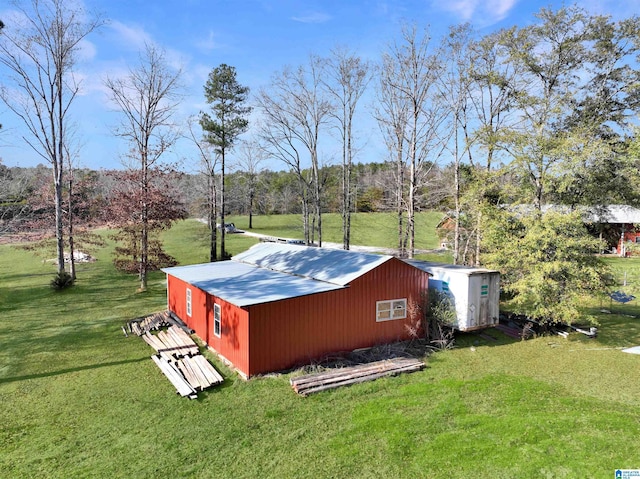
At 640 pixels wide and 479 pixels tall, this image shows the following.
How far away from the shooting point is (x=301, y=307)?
1118 cm

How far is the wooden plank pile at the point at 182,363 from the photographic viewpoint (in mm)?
9875

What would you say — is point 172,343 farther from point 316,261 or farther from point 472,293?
point 472,293

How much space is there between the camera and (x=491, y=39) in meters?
21.4

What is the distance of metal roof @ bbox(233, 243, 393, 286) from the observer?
12.8 meters

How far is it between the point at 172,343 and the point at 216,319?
205 centimetres

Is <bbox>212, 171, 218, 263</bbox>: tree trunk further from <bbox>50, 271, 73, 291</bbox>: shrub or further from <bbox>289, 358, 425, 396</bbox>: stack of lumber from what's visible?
<bbox>289, 358, 425, 396</bbox>: stack of lumber

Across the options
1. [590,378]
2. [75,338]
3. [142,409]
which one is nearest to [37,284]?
[75,338]

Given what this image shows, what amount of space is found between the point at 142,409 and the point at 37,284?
19.5 metres

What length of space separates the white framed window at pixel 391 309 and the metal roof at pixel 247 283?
1.80 meters

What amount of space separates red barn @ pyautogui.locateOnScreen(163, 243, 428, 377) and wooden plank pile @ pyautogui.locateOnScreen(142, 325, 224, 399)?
66 cm

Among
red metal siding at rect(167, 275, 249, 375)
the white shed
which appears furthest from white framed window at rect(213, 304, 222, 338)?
the white shed

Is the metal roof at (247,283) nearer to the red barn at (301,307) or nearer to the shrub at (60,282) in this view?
the red barn at (301,307)

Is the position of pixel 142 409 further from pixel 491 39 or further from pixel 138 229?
pixel 491 39

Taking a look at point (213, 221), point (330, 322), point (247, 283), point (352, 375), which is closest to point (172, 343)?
point (247, 283)
